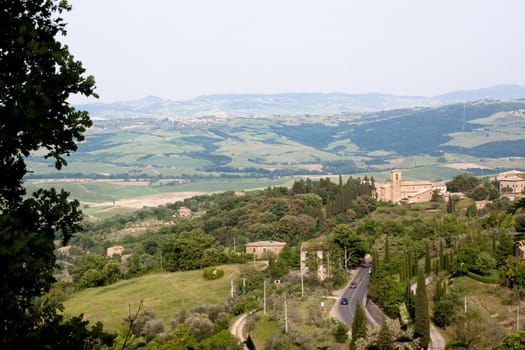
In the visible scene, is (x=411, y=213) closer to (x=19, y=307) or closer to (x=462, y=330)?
(x=462, y=330)

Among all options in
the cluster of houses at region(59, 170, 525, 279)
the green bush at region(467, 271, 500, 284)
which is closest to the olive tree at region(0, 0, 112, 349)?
the green bush at region(467, 271, 500, 284)

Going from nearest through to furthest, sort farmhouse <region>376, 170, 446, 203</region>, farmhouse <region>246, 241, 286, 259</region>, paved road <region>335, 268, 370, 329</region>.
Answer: paved road <region>335, 268, 370, 329</region>, farmhouse <region>246, 241, 286, 259</region>, farmhouse <region>376, 170, 446, 203</region>

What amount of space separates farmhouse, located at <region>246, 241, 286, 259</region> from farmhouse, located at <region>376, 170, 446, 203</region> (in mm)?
24030

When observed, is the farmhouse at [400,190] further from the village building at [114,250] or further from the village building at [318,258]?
the village building at [114,250]

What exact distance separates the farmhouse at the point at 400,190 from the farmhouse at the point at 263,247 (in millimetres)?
24030

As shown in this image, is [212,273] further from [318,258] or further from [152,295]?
[318,258]

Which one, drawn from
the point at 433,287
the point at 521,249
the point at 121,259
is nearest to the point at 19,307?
the point at 433,287

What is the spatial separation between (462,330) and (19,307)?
85.4 feet


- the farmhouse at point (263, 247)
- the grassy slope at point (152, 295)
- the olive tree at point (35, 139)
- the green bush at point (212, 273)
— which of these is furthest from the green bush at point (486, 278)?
the olive tree at point (35, 139)

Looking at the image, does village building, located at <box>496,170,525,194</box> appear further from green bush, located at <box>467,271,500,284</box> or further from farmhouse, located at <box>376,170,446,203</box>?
green bush, located at <box>467,271,500,284</box>

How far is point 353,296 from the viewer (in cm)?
4262

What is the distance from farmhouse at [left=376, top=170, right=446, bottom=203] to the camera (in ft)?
261

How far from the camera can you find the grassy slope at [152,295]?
4094 centimetres

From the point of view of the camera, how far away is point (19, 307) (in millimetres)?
6941
